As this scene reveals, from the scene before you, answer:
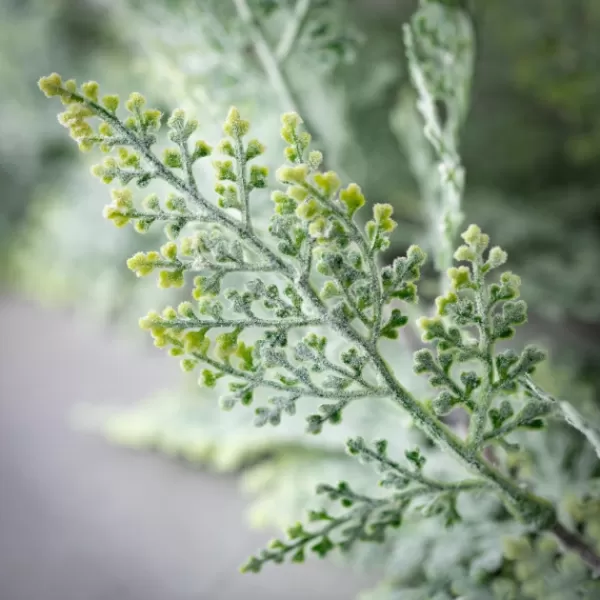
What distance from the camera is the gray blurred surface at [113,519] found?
35.3 inches

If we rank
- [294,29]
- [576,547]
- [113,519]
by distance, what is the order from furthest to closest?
[113,519]
[294,29]
[576,547]

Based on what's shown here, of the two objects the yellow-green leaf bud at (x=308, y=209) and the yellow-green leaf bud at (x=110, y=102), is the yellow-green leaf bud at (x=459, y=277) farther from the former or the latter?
the yellow-green leaf bud at (x=110, y=102)

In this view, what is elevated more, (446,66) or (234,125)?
(446,66)

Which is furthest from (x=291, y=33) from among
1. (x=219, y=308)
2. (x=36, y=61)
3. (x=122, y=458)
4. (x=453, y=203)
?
(x=36, y=61)

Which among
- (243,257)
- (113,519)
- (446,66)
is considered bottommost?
(113,519)

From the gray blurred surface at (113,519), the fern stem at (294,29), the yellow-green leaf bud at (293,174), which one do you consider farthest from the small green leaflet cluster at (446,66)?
the gray blurred surface at (113,519)

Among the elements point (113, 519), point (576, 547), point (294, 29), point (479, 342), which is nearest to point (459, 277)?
point (479, 342)

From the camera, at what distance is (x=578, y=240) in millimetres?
999

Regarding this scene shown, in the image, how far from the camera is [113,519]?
39.7 inches

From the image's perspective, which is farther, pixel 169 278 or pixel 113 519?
pixel 113 519

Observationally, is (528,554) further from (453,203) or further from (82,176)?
(82,176)

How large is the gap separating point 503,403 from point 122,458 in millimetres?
780

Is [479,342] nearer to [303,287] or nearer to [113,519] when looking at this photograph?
[303,287]

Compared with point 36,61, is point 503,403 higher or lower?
lower
